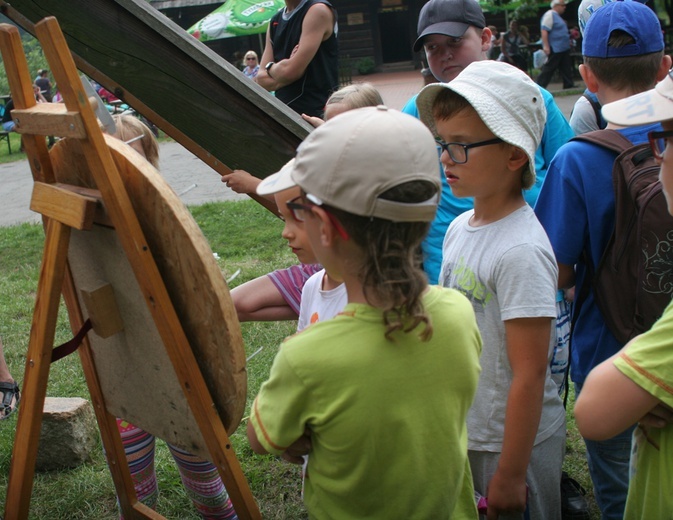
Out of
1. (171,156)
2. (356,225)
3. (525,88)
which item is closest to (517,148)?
(525,88)

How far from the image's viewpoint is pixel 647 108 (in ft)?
5.09

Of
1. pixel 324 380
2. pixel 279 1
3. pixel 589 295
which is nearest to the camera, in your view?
pixel 324 380

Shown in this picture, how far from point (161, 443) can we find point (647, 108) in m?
2.74

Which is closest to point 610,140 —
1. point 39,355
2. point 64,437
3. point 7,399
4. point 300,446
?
point 300,446

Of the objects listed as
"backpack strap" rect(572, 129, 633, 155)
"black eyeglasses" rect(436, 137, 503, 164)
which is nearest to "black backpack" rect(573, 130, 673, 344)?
"backpack strap" rect(572, 129, 633, 155)

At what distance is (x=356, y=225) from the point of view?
1.44 metres

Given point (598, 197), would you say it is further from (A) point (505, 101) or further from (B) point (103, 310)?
(B) point (103, 310)

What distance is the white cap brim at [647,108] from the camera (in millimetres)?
1517

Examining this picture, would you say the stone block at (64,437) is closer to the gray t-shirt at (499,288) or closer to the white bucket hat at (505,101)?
the gray t-shirt at (499,288)

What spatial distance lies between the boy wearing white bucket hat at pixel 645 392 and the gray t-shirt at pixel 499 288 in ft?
1.29

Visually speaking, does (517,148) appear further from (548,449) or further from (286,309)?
(286,309)

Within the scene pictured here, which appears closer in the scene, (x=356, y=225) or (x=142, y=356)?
(x=356, y=225)

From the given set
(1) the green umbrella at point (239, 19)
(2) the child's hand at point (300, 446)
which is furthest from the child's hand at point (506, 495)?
(1) the green umbrella at point (239, 19)

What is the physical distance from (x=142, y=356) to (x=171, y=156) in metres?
13.6
